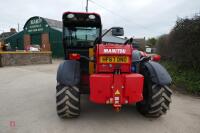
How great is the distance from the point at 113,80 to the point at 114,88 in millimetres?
145

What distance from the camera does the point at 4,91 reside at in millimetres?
7973

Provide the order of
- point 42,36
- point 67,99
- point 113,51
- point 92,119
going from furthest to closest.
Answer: point 42,36 < point 92,119 < point 67,99 < point 113,51

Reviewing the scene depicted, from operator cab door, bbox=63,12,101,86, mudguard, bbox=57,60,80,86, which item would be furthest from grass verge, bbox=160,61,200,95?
mudguard, bbox=57,60,80,86

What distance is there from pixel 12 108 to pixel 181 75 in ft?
21.4

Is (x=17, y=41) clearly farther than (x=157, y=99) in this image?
Yes

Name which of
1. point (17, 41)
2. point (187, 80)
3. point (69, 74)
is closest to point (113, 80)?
point (69, 74)

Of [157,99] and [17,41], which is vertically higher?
[17,41]

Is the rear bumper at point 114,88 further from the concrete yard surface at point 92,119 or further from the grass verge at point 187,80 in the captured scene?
the grass verge at point 187,80

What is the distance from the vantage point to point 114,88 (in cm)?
420

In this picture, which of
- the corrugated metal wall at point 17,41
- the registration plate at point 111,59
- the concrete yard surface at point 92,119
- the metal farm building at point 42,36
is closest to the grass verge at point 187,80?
the concrete yard surface at point 92,119

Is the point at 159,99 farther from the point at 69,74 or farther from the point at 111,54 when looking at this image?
the point at 69,74

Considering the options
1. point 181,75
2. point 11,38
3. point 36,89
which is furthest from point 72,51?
point 11,38

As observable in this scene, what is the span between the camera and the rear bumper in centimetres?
420

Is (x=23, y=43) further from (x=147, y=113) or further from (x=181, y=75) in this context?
(x=147, y=113)
